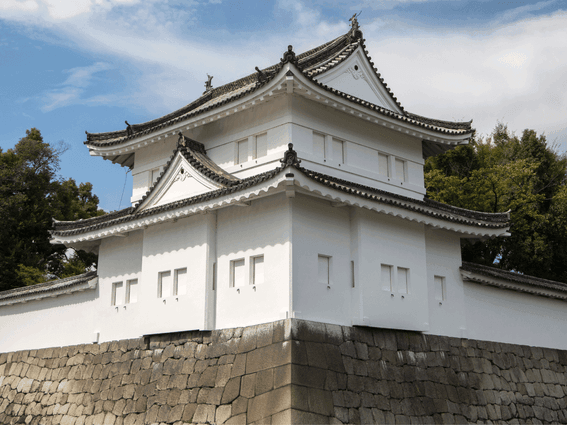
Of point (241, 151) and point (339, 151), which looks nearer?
point (339, 151)


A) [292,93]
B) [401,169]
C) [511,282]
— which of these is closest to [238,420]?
[292,93]

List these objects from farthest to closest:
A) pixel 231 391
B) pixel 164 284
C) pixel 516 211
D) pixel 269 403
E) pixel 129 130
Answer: pixel 516 211, pixel 129 130, pixel 164 284, pixel 231 391, pixel 269 403

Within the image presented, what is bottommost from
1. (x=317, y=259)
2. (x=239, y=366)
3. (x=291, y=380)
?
(x=291, y=380)

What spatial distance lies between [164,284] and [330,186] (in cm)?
495

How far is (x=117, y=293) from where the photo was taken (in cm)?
1538

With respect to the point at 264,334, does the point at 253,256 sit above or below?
above

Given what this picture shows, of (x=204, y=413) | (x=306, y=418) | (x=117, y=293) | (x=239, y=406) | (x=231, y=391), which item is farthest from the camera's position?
(x=117, y=293)

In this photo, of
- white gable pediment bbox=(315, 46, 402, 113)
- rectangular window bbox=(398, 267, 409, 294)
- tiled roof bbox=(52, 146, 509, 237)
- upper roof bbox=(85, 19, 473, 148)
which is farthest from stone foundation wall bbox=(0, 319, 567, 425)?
white gable pediment bbox=(315, 46, 402, 113)

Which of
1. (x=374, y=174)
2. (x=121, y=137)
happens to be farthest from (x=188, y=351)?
(x=121, y=137)

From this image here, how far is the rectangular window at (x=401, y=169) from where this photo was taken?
15719 millimetres

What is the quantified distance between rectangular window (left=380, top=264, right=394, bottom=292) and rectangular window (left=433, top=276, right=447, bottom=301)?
195cm

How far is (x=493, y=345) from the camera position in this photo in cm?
1515

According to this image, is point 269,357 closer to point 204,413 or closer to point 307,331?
point 307,331

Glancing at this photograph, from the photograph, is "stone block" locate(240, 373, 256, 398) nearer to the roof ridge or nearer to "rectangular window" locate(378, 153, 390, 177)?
"rectangular window" locate(378, 153, 390, 177)
